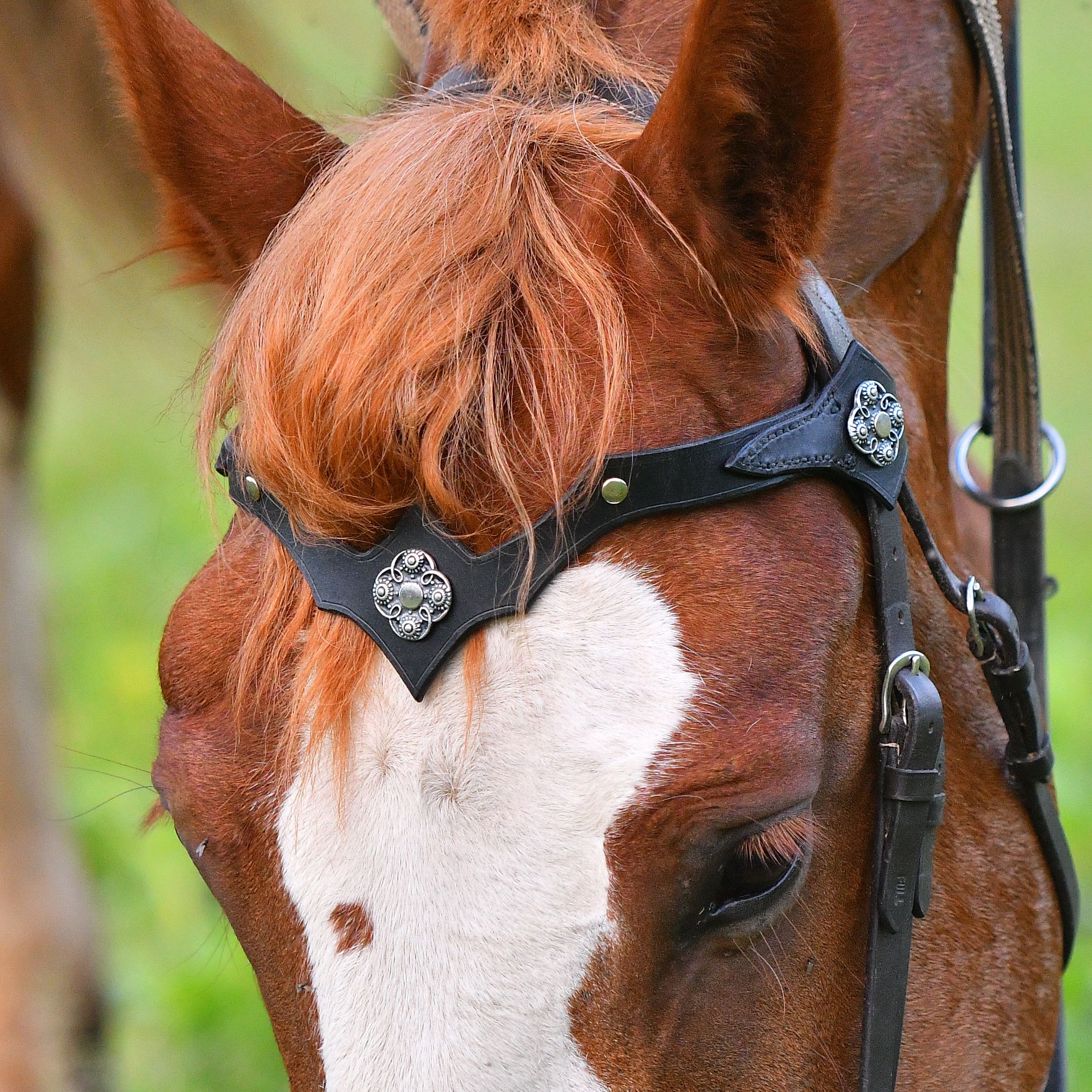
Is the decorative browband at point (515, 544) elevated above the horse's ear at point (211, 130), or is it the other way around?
the horse's ear at point (211, 130)

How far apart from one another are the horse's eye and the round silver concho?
31 cm

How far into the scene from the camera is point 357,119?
1390mm

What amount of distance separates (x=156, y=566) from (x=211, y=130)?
136 cm

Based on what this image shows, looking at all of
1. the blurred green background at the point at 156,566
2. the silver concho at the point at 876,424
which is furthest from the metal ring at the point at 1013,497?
the silver concho at the point at 876,424

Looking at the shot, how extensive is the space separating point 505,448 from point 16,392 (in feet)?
5.88

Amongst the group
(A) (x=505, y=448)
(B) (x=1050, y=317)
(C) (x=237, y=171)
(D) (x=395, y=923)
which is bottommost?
(B) (x=1050, y=317)

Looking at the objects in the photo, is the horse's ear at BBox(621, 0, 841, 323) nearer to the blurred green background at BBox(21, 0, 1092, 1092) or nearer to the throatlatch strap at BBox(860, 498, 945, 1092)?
the throatlatch strap at BBox(860, 498, 945, 1092)

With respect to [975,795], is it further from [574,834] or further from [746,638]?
[574,834]

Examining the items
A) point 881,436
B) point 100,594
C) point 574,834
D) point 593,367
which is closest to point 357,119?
point 593,367

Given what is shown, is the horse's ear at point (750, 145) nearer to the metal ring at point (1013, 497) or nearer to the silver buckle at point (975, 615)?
the silver buckle at point (975, 615)

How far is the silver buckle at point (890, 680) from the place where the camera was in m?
1.16

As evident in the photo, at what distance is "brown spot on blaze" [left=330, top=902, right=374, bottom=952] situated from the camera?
40.4 inches

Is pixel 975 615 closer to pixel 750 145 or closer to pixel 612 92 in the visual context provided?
Result: pixel 750 145

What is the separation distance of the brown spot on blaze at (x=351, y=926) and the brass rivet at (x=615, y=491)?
15.3 inches
